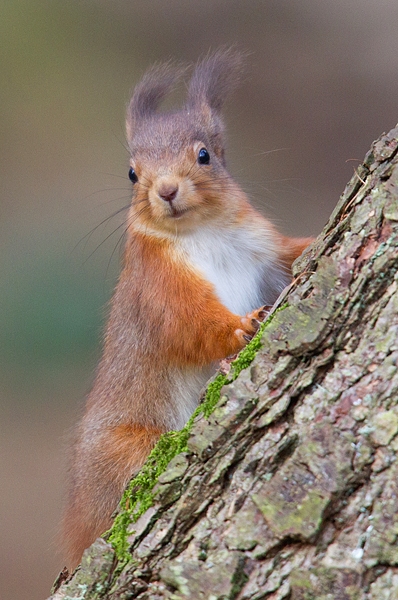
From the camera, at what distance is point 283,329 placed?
6.07 ft

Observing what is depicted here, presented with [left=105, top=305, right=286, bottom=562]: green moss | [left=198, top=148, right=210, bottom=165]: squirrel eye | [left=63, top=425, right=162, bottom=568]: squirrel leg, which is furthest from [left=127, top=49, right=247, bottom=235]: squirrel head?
[left=105, top=305, right=286, bottom=562]: green moss

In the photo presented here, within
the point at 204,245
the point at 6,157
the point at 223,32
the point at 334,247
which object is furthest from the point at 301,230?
the point at 334,247

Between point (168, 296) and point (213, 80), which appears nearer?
point (168, 296)

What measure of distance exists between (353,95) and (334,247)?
6247 millimetres

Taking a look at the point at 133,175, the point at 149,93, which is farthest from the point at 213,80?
the point at 133,175

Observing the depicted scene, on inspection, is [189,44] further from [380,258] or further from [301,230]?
[380,258]

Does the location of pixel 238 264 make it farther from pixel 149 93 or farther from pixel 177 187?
pixel 149 93

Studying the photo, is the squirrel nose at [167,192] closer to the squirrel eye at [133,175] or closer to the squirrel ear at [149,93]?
the squirrel eye at [133,175]

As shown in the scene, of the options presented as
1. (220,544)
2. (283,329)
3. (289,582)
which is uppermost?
(283,329)

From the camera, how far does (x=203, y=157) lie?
337 centimetres

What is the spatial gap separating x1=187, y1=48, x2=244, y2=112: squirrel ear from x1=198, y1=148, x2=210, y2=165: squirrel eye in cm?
36

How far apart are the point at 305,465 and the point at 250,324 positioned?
46.1 inches

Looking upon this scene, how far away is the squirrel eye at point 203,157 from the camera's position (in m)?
3.35

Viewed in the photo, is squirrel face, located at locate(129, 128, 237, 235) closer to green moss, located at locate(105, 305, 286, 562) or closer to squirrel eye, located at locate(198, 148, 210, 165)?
squirrel eye, located at locate(198, 148, 210, 165)
